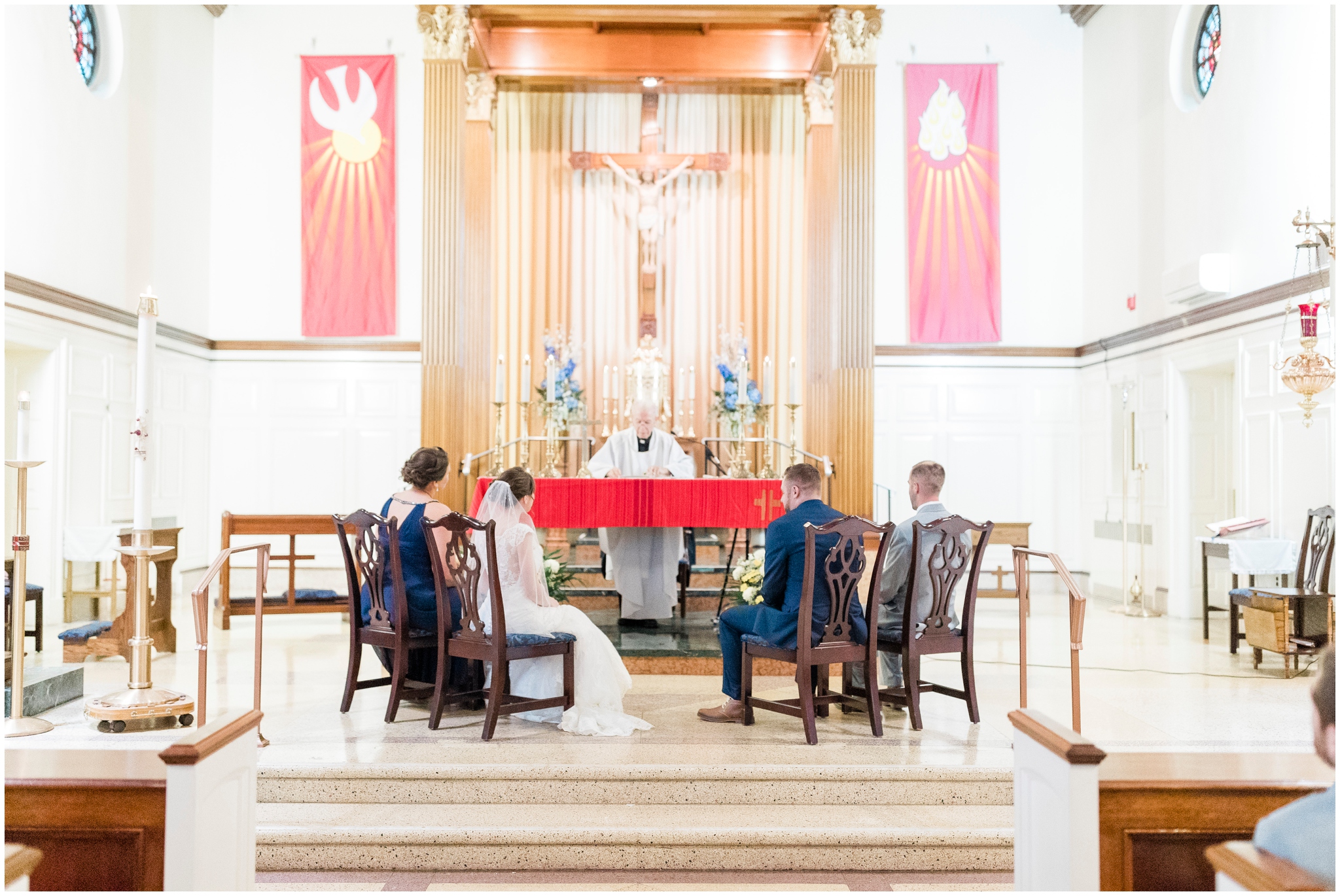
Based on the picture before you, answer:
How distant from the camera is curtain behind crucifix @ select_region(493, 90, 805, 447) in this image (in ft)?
41.0

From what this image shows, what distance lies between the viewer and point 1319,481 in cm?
770

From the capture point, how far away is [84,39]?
9.40m

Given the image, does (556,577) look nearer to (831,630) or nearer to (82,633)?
(831,630)

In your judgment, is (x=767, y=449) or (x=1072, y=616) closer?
(x=1072, y=616)

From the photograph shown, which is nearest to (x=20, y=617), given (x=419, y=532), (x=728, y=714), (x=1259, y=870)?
(x=419, y=532)

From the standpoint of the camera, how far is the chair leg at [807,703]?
4766mm

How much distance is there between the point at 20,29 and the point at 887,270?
8843mm

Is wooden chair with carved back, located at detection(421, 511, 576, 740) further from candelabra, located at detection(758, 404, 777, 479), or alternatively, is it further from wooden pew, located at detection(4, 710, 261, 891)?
candelabra, located at detection(758, 404, 777, 479)

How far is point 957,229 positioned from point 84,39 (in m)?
9.17

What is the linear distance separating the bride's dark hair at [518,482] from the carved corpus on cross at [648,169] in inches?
269

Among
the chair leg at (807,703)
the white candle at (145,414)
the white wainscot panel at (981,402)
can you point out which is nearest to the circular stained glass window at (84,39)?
the white candle at (145,414)

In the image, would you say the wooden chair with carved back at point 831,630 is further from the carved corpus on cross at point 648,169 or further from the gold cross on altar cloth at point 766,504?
the carved corpus on cross at point 648,169

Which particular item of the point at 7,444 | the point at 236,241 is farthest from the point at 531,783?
the point at 236,241

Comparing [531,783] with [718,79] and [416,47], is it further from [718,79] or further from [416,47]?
[416,47]
